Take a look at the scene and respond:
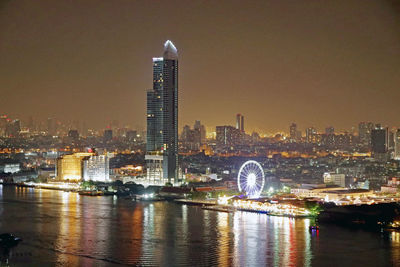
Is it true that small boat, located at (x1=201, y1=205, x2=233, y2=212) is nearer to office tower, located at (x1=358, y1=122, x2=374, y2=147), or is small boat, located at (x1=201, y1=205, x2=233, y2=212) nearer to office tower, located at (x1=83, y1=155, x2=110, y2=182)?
office tower, located at (x1=83, y1=155, x2=110, y2=182)

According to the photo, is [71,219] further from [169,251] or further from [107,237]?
[169,251]

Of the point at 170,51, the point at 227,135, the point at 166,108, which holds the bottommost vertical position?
the point at 166,108

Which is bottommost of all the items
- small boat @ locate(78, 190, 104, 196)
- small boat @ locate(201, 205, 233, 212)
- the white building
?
small boat @ locate(201, 205, 233, 212)

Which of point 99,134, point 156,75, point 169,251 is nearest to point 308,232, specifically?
point 169,251

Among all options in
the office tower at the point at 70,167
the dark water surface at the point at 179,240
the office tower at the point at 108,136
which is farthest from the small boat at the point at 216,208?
the office tower at the point at 108,136

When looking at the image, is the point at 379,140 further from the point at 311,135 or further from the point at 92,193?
the point at 92,193

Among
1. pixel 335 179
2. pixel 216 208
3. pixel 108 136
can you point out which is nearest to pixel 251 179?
pixel 216 208

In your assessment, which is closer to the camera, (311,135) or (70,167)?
(70,167)

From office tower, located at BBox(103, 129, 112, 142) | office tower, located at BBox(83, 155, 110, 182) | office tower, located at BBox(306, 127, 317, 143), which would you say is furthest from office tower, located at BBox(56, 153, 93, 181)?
office tower, located at BBox(306, 127, 317, 143)
